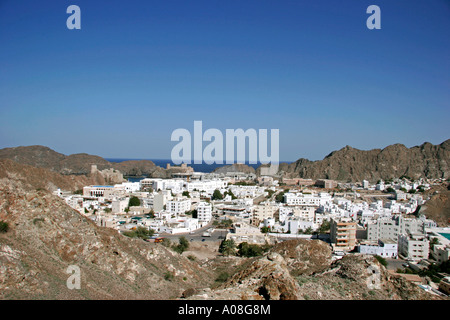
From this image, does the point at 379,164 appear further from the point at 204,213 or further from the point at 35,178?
the point at 35,178

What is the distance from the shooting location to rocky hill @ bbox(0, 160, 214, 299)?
19.4 ft

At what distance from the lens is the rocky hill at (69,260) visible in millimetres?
5906

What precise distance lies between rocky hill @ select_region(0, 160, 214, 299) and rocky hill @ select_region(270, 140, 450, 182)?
44.7 meters

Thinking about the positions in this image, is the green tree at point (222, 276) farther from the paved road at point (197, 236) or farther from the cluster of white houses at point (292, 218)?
the paved road at point (197, 236)

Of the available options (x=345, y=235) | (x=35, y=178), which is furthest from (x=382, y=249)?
(x=35, y=178)

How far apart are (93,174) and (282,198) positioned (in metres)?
23.9

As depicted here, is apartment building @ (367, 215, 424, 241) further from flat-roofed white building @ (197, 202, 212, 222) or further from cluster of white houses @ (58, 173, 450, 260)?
flat-roofed white building @ (197, 202, 212, 222)

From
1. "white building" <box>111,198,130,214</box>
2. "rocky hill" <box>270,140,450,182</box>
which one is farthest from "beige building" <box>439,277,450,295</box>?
"rocky hill" <box>270,140,450,182</box>

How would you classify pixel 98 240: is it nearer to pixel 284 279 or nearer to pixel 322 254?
pixel 284 279

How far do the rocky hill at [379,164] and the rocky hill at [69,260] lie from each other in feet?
147

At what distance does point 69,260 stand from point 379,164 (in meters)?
56.2

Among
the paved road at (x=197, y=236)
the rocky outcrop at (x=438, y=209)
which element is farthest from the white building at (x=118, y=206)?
the rocky outcrop at (x=438, y=209)

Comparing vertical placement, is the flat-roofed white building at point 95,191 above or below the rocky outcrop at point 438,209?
above

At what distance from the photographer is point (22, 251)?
6.49 metres
